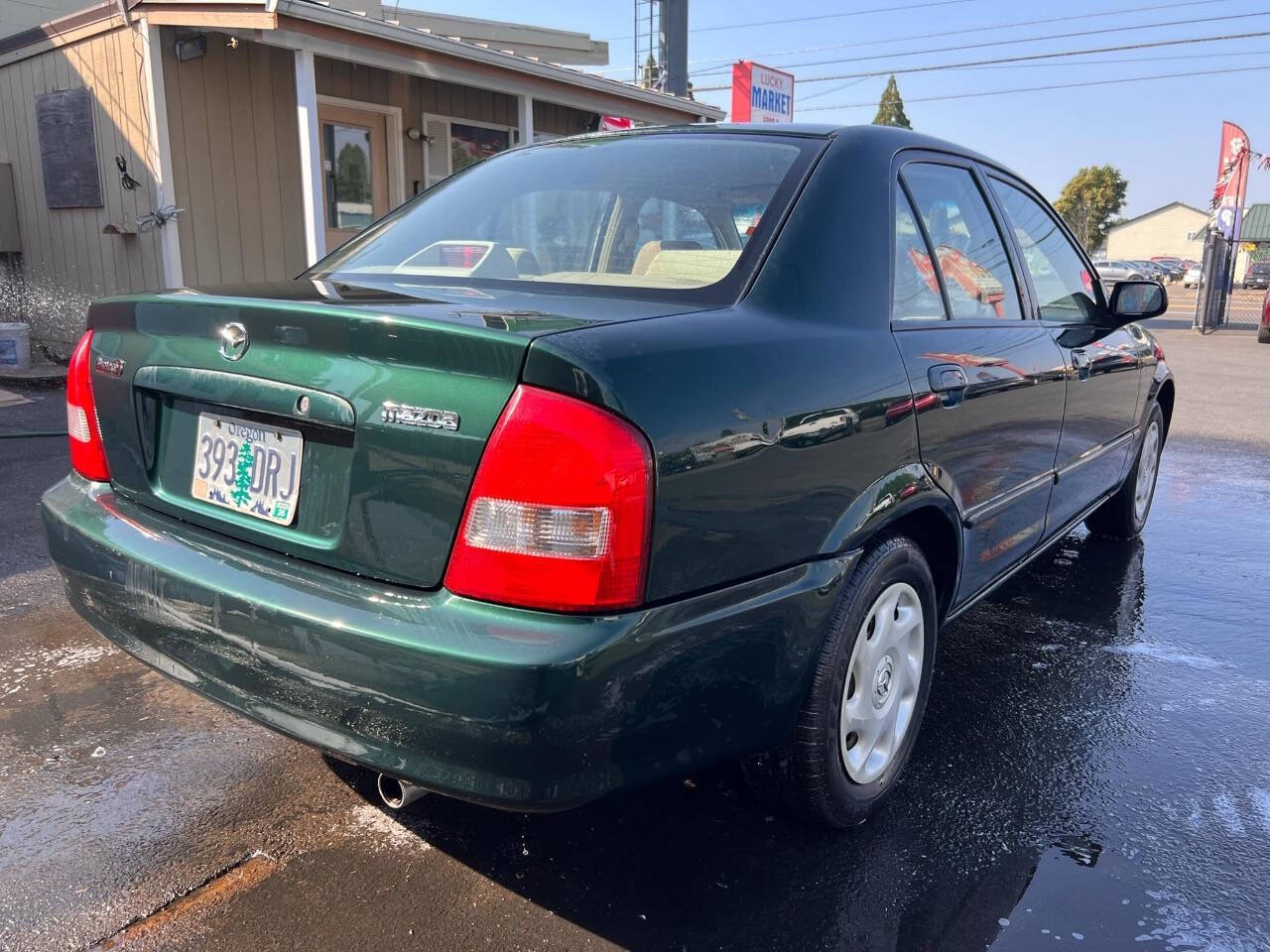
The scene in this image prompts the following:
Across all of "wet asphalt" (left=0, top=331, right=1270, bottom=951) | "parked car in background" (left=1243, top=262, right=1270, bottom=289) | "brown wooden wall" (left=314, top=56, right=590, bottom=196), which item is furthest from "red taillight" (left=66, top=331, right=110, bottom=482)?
"parked car in background" (left=1243, top=262, right=1270, bottom=289)

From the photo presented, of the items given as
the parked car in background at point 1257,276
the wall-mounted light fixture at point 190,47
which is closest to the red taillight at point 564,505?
the wall-mounted light fixture at point 190,47

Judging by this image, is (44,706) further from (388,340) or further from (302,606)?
(388,340)

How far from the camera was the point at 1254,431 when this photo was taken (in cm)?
825

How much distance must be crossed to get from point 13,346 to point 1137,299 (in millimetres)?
8553

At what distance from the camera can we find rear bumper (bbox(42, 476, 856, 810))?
1627 millimetres

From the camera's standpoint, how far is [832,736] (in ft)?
7.20

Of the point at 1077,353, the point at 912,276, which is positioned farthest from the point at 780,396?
the point at 1077,353

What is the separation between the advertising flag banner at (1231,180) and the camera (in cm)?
1964

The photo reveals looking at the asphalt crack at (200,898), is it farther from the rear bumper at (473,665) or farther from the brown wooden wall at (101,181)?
the brown wooden wall at (101,181)

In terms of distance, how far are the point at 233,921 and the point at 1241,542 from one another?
496cm

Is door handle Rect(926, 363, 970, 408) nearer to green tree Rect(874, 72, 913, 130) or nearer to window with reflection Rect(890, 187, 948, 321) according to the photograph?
window with reflection Rect(890, 187, 948, 321)

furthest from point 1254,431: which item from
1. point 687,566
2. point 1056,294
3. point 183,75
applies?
point 183,75

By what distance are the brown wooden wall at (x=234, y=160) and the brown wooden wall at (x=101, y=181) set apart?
298 millimetres

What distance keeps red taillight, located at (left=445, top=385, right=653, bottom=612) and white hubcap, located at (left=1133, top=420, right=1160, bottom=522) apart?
386 cm
